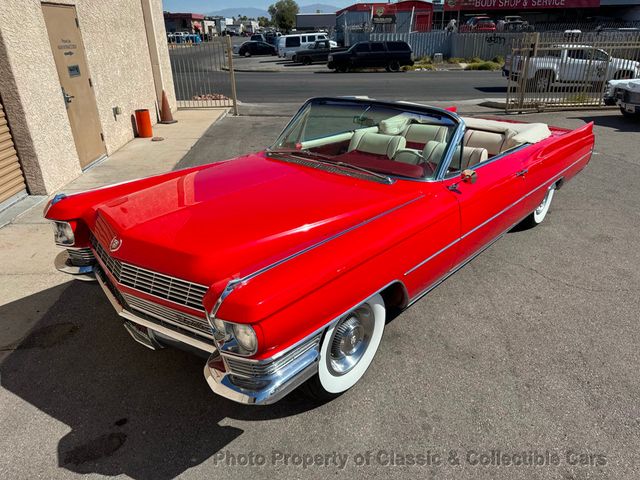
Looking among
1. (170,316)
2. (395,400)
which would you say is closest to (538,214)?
(395,400)

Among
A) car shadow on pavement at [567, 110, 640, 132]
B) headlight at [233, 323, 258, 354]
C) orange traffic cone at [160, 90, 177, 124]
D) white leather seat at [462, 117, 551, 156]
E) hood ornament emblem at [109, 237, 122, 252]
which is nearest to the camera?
headlight at [233, 323, 258, 354]

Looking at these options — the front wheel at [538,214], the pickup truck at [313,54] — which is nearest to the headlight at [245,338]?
the front wheel at [538,214]

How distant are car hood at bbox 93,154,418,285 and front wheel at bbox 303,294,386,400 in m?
0.52

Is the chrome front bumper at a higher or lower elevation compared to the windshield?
lower

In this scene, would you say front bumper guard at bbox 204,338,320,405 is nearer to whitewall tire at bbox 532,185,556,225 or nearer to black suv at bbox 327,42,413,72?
whitewall tire at bbox 532,185,556,225

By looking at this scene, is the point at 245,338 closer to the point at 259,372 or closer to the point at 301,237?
the point at 259,372

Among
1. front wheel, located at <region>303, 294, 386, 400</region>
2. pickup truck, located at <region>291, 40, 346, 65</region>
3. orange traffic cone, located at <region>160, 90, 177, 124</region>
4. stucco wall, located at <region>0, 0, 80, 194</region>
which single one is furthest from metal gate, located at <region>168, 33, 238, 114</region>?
front wheel, located at <region>303, 294, 386, 400</region>

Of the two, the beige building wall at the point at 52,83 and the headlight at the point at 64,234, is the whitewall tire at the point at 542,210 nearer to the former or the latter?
the headlight at the point at 64,234

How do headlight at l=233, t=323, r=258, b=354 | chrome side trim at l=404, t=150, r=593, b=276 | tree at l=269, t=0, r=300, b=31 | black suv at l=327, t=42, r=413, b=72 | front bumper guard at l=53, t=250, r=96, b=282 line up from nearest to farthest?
headlight at l=233, t=323, r=258, b=354, chrome side trim at l=404, t=150, r=593, b=276, front bumper guard at l=53, t=250, r=96, b=282, black suv at l=327, t=42, r=413, b=72, tree at l=269, t=0, r=300, b=31

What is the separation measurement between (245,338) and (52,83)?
600 cm

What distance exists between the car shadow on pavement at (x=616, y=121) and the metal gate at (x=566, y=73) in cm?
106

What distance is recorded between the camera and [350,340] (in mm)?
2760

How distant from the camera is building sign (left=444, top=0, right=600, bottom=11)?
135 ft

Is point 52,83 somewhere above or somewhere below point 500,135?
above
